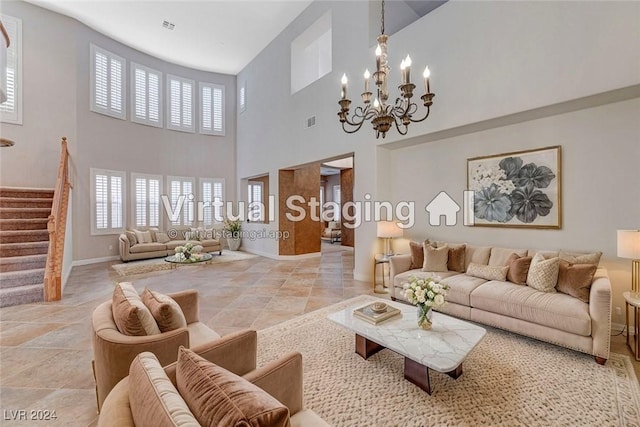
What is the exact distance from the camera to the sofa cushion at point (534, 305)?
102 inches

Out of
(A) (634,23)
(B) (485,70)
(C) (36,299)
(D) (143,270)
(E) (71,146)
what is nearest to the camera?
(A) (634,23)

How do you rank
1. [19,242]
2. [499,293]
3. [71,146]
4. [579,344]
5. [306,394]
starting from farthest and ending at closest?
[71,146], [19,242], [499,293], [579,344], [306,394]

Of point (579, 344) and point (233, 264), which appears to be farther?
point (233, 264)

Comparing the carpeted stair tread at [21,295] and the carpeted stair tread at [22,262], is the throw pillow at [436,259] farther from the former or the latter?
the carpeted stair tread at [22,262]

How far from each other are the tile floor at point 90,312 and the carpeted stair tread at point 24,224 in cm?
118

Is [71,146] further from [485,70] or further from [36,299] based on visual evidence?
[485,70]

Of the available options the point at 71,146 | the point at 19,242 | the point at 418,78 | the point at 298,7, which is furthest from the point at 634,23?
the point at 71,146

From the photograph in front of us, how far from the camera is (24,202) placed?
215 inches

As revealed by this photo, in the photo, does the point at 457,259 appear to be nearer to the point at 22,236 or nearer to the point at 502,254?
the point at 502,254

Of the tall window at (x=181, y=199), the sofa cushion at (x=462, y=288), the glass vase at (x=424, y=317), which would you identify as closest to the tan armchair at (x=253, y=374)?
the glass vase at (x=424, y=317)

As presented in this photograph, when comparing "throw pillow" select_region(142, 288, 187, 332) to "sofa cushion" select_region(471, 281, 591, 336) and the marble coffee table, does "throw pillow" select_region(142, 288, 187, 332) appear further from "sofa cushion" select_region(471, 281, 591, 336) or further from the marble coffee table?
"sofa cushion" select_region(471, 281, 591, 336)

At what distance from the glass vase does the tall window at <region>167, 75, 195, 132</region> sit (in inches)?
362

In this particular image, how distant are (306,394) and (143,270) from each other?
18.1 feet

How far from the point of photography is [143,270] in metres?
6.15
